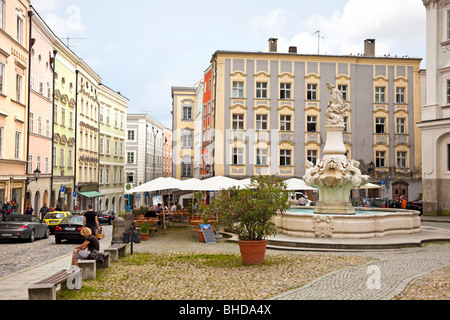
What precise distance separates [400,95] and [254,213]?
38.9 metres

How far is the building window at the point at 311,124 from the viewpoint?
4731cm

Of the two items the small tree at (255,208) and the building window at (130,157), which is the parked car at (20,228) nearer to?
the small tree at (255,208)

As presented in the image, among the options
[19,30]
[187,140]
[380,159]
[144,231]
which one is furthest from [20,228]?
[187,140]

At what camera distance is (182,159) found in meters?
72.8

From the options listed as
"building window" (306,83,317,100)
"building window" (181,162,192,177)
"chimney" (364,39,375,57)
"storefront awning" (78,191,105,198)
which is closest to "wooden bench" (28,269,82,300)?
"building window" (306,83,317,100)

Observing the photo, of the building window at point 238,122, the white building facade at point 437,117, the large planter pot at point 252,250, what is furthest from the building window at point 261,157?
the large planter pot at point 252,250

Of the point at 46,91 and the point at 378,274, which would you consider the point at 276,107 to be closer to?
the point at 46,91

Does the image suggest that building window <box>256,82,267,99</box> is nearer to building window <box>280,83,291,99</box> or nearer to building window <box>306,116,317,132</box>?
building window <box>280,83,291,99</box>

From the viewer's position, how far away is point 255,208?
13.2 meters

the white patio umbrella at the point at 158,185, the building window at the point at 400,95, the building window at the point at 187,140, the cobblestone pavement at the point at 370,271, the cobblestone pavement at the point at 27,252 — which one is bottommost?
the cobblestone pavement at the point at 27,252

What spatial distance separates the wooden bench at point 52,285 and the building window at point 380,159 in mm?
40926

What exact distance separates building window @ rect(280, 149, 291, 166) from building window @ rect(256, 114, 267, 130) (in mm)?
2656
